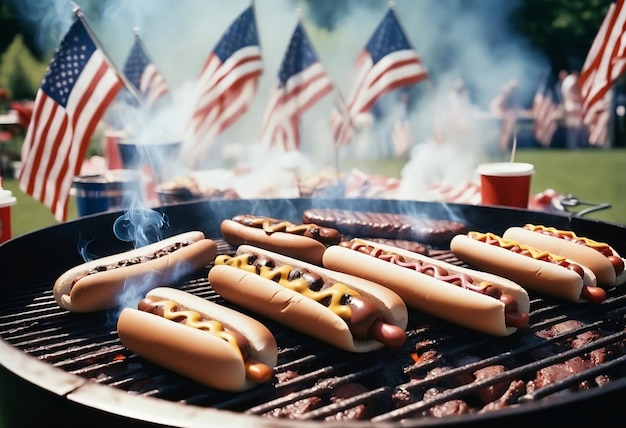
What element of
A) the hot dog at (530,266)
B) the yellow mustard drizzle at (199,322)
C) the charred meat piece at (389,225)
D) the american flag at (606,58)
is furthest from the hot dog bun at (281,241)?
the american flag at (606,58)

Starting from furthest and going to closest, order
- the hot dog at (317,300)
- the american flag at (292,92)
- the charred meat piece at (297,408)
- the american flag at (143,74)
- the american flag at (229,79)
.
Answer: the american flag at (143,74) → the american flag at (292,92) → the american flag at (229,79) → the hot dog at (317,300) → the charred meat piece at (297,408)

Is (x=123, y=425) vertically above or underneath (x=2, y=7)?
underneath

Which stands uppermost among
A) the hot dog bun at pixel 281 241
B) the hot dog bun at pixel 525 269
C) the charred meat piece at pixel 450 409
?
the hot dog bun at pixel 281 241

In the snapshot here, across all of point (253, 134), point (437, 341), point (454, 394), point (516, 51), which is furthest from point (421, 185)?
point (516, 51)

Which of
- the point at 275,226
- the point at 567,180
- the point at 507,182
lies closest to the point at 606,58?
the point at 507,182

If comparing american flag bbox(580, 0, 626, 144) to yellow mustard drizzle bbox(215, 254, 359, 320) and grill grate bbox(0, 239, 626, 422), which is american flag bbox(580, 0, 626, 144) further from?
yellow mustard drizzle bbox(215, 254, 359, 320)

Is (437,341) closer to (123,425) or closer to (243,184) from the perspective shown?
(123,425)

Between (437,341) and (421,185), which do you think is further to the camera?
(421,185)

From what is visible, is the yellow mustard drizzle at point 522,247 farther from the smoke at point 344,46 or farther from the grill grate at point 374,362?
the smoke at point 344,46
